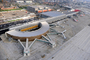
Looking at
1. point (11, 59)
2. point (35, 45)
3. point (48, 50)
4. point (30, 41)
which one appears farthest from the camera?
point (30, 41)

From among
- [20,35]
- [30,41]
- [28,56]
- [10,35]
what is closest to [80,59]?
[28,56]

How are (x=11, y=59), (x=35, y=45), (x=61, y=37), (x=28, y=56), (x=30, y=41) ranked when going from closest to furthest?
(x=11, y=59) → (x=28, y=56) → (x=35, y=45) → (x=30, y=41) → (x=61, y=37)

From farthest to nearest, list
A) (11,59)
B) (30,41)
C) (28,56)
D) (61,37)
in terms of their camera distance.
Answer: (61,37)
(30,41)
(28,56)
(11,59)

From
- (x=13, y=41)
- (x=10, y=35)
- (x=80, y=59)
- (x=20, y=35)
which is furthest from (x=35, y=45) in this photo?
(x=80, y=59)

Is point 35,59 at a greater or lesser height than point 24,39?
lesser

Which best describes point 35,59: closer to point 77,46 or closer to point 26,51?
point 26,51

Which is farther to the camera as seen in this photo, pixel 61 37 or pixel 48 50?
pixel 61 37

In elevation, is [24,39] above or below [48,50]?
above

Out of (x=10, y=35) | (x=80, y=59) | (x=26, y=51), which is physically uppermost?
(x=10, y=35)

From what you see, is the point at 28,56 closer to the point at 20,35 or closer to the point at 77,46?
the point at 20,35
